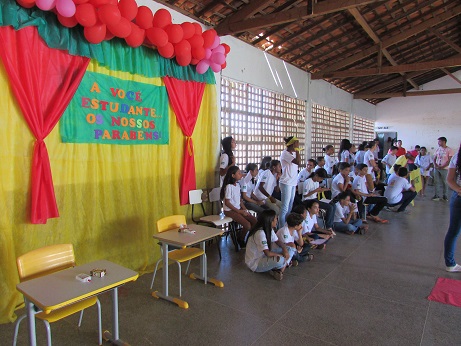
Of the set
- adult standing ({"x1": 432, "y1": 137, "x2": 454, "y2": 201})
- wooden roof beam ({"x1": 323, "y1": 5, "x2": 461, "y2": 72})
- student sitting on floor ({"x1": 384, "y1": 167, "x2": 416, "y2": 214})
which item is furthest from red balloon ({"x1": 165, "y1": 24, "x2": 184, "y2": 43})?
adult standing ({"x1": 432, "y1": 137, "x2": 454, "y2": 201})

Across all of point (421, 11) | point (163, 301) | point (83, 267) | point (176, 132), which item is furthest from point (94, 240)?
point (421, 11)

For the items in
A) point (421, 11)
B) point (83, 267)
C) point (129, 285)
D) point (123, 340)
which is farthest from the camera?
point (421, 11)

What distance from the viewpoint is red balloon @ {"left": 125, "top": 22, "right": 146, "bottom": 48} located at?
3027 mm

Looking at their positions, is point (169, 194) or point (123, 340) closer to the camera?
point (123, 340)

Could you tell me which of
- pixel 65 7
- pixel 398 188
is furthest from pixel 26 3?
pixel 398 188

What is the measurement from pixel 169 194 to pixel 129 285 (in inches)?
46.6

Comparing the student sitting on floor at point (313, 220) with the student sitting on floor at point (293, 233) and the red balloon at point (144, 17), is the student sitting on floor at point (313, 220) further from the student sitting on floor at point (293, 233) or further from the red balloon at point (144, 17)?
the red balloon at point (144, 17)

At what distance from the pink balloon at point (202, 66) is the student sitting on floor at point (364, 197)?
3200 millimetres

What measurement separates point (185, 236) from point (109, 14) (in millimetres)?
2013

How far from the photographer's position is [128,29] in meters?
2.91

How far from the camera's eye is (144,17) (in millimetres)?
3094

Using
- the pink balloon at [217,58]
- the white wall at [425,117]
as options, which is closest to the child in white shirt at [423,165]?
the white wall at [425,117]

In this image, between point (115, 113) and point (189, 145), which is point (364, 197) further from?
point (115, 113)

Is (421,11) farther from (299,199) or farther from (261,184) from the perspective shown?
(261,184)
